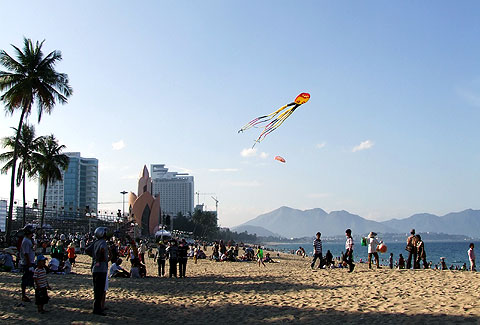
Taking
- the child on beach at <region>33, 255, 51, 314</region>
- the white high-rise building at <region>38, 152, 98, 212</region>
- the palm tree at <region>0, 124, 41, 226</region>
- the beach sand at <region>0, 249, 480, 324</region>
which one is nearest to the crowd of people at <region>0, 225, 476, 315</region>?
the child on beach at <region>33, 255, 51, 314</region>

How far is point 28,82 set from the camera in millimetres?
23000

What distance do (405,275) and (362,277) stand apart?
4.09 feet

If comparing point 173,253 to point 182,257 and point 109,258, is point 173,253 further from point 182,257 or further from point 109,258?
point 109,258

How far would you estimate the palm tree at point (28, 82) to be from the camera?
23062mm

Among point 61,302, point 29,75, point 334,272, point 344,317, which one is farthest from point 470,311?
point 29,75

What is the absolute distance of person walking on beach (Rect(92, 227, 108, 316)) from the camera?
26.9 feet

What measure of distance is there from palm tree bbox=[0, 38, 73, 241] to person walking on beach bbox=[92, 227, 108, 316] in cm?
1667

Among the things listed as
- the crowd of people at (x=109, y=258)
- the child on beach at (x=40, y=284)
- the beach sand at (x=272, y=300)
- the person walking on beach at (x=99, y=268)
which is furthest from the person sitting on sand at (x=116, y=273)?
the person walking on beach at (x=99, y=268)

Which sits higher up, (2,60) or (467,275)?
(2,60)

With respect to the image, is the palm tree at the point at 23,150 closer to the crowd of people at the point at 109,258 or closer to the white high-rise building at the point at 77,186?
the crowd of people at the point at 109,258

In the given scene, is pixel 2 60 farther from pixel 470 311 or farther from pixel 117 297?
pixel 470 311

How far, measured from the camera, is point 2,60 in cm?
2320

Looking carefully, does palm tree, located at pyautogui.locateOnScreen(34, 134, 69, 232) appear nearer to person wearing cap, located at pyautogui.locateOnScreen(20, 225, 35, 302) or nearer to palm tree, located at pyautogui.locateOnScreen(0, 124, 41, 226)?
palm tree, located at pyautogui.locateOnScreen(0, 124, 41, 226)

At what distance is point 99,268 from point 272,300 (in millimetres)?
3963
